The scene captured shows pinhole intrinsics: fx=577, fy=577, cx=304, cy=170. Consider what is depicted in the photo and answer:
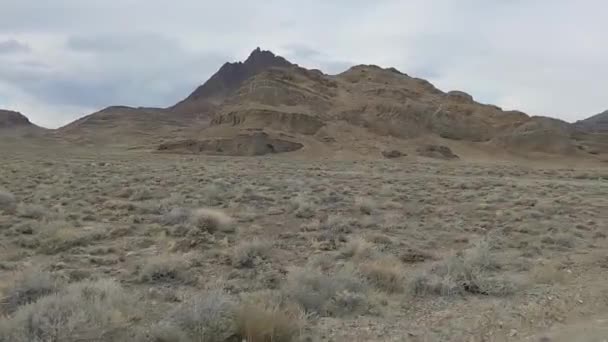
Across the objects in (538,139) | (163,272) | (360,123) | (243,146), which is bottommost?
(163,272)

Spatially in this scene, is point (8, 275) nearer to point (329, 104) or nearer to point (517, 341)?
point (517, 341)

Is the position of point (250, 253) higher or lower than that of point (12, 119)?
lower

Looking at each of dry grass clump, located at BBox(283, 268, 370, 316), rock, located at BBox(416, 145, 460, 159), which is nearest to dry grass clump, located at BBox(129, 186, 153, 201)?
dry grass clump, located at BBox(283, 268, 370, 316)

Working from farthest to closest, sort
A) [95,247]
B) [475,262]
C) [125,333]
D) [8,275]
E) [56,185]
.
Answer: [56,185] < [95,247] < [475,262] < [8,275] < [125,333]

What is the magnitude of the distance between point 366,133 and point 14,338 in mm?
72662

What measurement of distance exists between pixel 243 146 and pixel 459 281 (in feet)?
196

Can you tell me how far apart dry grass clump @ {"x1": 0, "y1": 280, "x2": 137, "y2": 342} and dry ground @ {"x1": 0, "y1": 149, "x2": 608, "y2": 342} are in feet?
0.07

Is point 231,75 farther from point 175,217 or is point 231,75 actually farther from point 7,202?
point 175,217

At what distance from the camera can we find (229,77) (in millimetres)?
173250

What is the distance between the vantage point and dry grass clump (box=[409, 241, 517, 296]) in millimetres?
8258

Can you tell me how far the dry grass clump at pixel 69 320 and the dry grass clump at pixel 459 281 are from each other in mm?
4079

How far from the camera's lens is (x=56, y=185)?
76.4 ft

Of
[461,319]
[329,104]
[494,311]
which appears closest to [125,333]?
[461,319]

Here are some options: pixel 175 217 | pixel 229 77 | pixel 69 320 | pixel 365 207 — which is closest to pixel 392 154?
pixel 365 207
